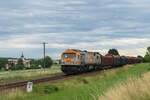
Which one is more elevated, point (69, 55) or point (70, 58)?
point (69, 55)

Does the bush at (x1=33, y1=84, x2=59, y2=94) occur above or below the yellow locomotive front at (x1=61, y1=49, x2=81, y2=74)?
below

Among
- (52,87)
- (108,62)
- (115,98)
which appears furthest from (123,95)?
(108,62)

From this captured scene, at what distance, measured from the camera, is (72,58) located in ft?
94.0

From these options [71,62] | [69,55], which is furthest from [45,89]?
[69,55]

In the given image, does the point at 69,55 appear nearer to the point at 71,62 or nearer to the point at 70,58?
the point at 70,58

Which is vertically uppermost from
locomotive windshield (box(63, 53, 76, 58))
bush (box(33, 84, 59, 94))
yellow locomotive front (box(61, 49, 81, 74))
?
locomotive windshield (box(63, 53, 76, 58))

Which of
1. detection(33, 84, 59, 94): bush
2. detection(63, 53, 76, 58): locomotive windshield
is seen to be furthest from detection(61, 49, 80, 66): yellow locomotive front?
detection(33, 84, 59, 94): bush

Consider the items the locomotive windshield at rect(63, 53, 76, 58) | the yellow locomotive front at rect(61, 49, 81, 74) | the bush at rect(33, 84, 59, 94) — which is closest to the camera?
the bush at rect(33, 84, 59, 94)

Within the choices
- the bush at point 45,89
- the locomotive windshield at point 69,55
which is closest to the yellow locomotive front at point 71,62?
the locomotive windshield at point 69,55

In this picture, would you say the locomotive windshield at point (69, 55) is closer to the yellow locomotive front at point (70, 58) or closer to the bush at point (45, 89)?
the yellow locomotive front at point (70, 58)

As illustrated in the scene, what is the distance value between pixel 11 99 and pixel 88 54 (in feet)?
70.5

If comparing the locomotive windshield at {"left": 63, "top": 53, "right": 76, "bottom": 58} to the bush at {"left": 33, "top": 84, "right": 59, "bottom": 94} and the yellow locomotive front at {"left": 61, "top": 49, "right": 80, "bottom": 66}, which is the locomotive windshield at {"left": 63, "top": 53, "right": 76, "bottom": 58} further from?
the bush at {"left": 33, "top": 84, "right": 59, "bottom": 94}

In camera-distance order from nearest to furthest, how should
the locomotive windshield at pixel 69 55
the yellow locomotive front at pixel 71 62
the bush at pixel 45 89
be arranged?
the bush at pixel 45 89
the yellow locomotive front at pixel 71 62
the locomotive windshield at pixel 69 55

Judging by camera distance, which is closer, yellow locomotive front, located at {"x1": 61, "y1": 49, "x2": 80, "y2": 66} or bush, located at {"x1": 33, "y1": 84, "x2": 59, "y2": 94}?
bush, located at {"x1": 33, "y1": 84, "x2": 59, "y2": 94}
